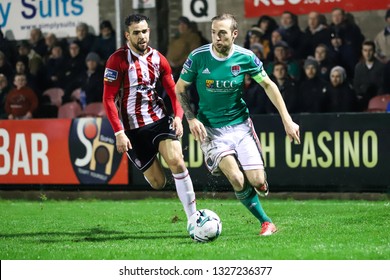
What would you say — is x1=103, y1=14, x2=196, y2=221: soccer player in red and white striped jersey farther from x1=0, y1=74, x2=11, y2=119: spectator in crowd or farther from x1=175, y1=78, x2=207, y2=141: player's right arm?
x1=0, y1=74, x2=11, y2=119: spectator in crowd

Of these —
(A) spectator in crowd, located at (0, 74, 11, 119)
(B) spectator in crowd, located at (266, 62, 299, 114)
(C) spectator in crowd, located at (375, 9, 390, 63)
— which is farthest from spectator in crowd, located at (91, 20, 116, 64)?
(C) spectator in crowd, located at (375, 9, 390, 63)

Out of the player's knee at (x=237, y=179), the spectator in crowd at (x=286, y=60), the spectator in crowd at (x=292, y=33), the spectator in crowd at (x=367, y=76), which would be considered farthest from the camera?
the spectator in crowd at (x=292, y=33)

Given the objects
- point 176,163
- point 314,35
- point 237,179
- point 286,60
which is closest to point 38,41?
point 286,60

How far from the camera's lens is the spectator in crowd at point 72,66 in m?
16.9

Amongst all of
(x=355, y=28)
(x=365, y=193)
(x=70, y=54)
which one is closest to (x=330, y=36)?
(x=355, y=28)

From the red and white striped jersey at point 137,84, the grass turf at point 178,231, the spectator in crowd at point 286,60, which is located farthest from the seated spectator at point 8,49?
the red and white striped jersey at point 137,84

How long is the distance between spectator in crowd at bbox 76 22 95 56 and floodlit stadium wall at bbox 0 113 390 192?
4.48ft

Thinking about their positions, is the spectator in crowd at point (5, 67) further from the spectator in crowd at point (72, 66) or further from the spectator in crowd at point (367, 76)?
the spectator in crowd at point (367, 76)

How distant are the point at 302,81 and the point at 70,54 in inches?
167

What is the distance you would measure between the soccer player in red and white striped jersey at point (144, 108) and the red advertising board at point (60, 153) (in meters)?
4.74

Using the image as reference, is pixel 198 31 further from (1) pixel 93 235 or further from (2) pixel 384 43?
(1) pixel 93 235

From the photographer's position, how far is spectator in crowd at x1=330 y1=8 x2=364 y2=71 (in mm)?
14820

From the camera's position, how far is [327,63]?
14898mm

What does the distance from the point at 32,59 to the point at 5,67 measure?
0.54 metres
